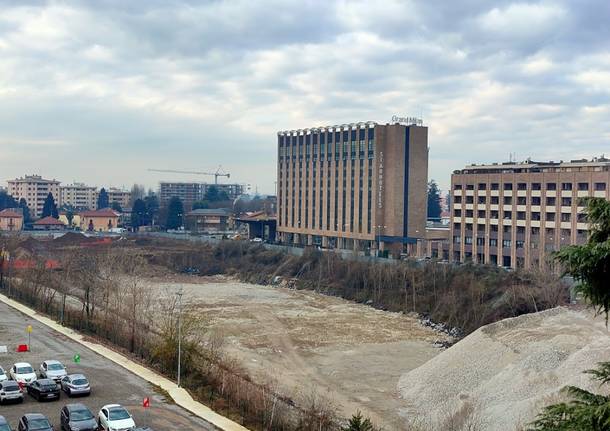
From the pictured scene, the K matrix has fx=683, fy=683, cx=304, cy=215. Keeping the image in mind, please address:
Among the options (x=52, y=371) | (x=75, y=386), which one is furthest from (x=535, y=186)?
(x=75, y=386)

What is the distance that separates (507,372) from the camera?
1342 inches

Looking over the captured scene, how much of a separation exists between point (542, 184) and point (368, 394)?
46.8 m

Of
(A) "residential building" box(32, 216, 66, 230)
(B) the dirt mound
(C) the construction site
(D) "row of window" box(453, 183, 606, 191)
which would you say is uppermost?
(D) "row of window" box(453, 183, 606, 191)

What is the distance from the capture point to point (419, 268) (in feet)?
250

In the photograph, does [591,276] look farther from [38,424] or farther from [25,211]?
[25,211]

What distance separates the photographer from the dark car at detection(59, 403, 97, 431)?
2484 cm

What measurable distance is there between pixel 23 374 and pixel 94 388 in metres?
3.53

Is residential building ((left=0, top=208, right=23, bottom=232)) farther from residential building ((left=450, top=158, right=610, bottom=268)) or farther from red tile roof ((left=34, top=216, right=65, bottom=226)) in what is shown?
residential building ((left=450, top=158, right=610, bottom=268))

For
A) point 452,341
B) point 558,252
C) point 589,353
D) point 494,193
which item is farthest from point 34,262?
point 558,252

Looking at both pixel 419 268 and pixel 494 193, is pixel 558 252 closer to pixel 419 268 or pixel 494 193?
pixel 419 268

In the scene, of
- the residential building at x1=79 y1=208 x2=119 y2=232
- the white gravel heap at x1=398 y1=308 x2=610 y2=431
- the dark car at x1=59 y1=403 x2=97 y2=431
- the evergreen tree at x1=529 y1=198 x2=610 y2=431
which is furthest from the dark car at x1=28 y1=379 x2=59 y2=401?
the residential building at x1=79 y1=208 x2=119 y2=232

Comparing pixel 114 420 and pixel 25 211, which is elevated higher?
pixel 25 211

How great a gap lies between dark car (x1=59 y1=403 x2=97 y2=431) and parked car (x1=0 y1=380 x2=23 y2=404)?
4.55 metres

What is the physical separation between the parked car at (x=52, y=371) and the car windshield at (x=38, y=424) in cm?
821
